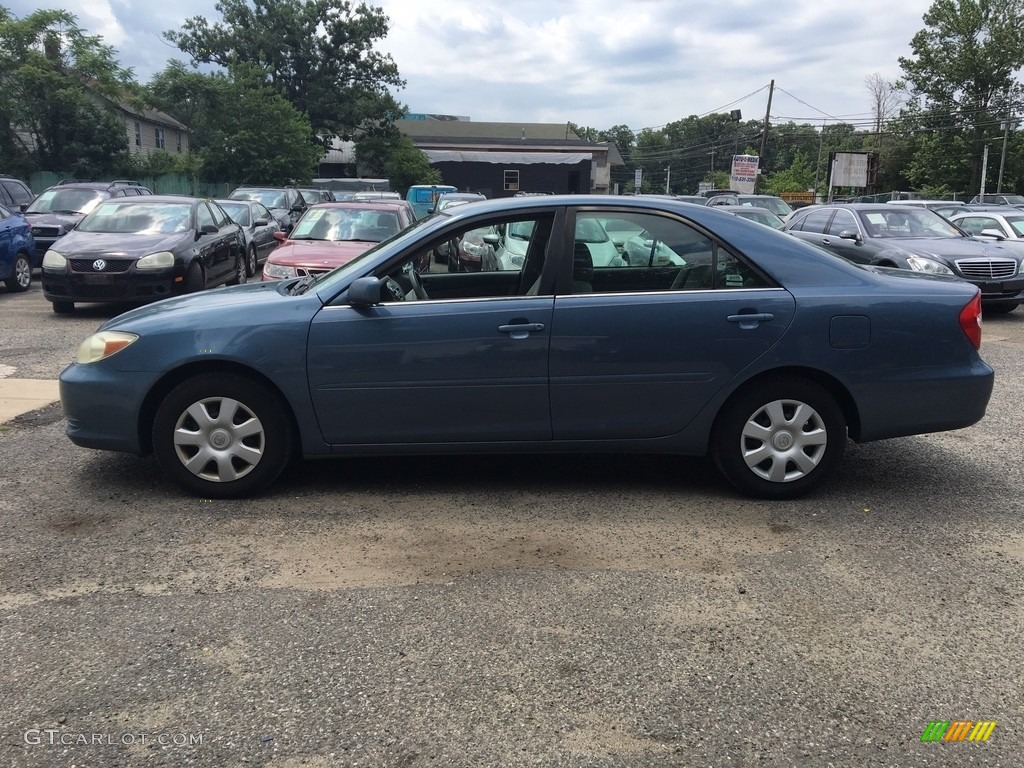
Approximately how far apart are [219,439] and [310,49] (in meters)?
50.2

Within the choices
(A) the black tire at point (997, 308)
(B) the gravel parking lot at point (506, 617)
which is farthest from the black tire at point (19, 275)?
(A) the black tire at point (997, 308)

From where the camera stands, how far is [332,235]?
11180 millimetres

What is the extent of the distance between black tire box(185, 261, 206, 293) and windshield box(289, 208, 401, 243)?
146cm

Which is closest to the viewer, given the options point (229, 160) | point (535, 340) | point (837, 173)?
point (535, 340)

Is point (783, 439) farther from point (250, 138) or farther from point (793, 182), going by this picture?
point (793, 182)

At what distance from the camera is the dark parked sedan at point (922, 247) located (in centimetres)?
1171

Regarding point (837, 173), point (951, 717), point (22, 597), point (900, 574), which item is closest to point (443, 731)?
point (951, 717)

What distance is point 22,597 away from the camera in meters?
3.72

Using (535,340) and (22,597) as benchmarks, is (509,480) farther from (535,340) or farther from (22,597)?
(22,597)

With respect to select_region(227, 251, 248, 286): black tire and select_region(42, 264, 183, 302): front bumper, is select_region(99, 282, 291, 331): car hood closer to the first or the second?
select_region(42, 264, 183, 302): front bumper

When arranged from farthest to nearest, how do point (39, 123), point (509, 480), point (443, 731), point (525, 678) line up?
point (39, 123) → point (509, 480) → point (525, 678) → point (443, 731)

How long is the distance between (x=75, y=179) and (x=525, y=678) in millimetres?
33319

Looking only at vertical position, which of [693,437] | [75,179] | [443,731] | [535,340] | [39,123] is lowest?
[443,731]

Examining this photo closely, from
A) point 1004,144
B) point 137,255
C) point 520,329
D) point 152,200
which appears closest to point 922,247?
point 520,329
